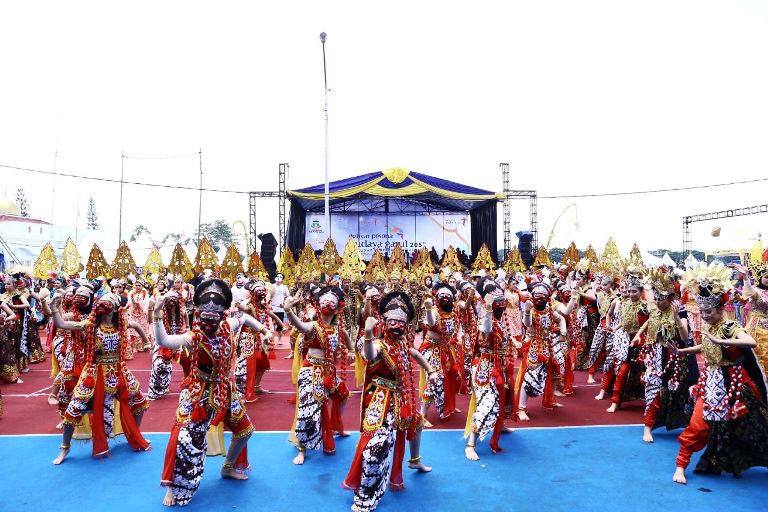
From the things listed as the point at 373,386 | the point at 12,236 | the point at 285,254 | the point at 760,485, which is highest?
the point at 12,236

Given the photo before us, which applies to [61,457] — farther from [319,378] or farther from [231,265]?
[231,265]

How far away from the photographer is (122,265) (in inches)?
524

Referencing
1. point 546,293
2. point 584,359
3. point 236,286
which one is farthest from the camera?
point 236,286

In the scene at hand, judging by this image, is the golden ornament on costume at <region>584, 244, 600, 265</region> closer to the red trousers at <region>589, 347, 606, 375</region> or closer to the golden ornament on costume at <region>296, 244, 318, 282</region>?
the red trousers at <region>589, 347, 606, 375</region>

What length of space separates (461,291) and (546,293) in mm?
1184

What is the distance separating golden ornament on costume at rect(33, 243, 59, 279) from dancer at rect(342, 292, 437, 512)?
11814mm

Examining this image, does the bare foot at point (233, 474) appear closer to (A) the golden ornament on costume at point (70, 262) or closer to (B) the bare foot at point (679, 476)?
(B) the bare foot at point (679, 476)

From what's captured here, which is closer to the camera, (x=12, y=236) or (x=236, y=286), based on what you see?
(x=236, y=286)

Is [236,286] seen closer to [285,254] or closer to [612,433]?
[285,254]

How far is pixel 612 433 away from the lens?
253 inches

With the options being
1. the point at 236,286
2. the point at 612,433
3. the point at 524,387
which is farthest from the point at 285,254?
the point at 612,433

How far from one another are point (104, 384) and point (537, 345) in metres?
5.06

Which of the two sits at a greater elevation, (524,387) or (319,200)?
(319,200)

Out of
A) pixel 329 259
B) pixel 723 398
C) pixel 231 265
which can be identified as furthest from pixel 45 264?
pixel 723 398
